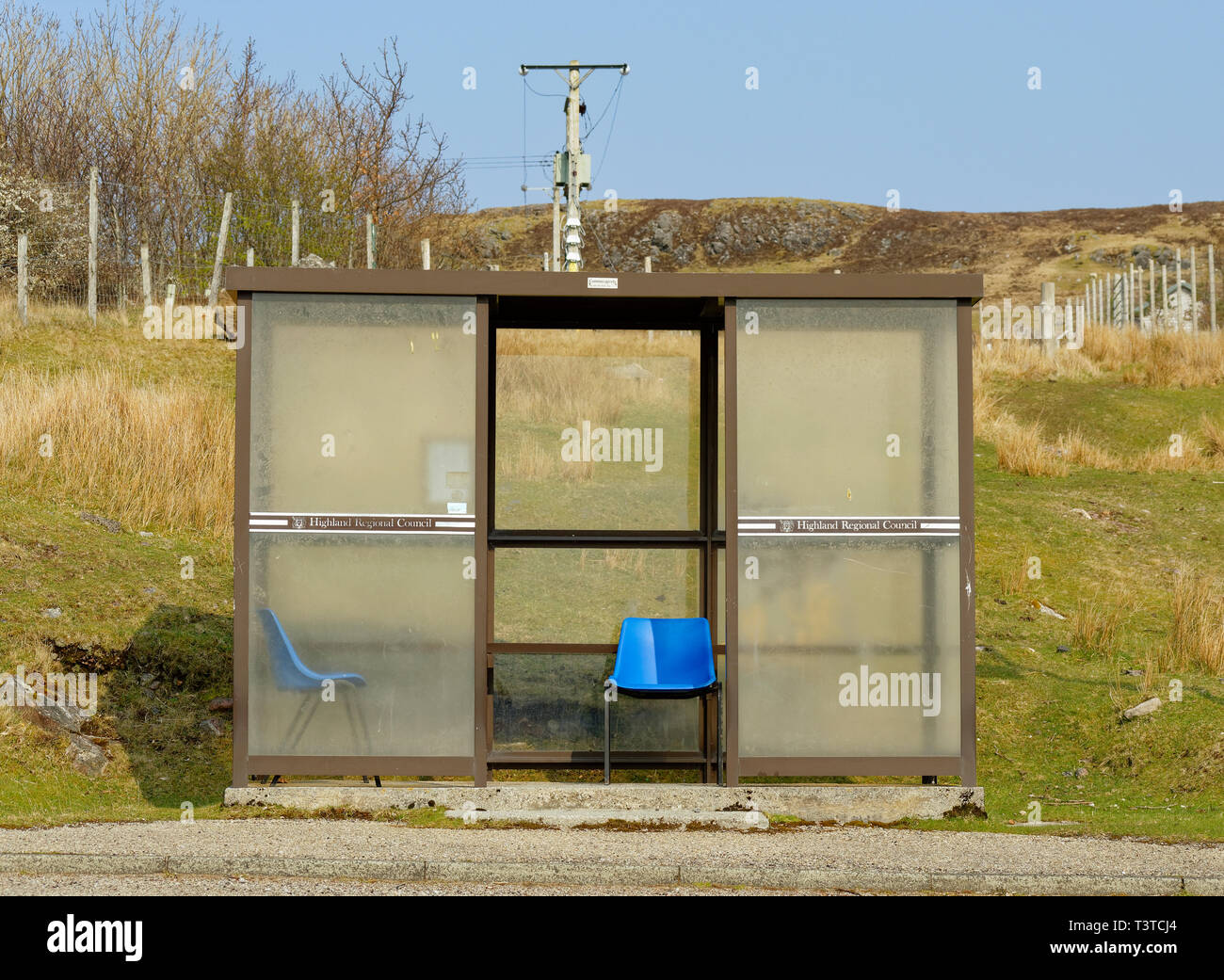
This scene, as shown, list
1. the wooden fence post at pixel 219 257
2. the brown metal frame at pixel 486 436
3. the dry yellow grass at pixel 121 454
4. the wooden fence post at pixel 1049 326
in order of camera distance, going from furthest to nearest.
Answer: the wooden fence post at pixel 1049 326
the wooden fence post at pixel 219 257
the dry yellow grass at pixel 121 454
the brown metal frame at pixel 486 436

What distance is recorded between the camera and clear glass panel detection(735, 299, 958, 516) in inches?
329

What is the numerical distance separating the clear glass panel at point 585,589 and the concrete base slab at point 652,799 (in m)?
1.69

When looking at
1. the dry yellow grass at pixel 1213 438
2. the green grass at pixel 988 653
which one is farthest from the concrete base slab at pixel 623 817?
the dry yellow grass at pixel 1213 438

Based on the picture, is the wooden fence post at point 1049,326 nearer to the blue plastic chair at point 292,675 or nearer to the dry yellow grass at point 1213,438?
the dry yellow grass at point 1213,438

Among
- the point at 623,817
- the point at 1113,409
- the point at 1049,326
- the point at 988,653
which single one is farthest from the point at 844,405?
the point at 1049,326

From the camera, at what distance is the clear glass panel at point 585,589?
9750 millimetres

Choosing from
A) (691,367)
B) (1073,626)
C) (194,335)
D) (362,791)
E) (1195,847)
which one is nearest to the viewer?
(1195,847)

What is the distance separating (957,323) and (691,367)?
2.18 meters

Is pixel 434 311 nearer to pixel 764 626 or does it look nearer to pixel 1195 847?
pixel 764 626

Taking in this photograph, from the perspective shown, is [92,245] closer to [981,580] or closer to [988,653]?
[981,580]

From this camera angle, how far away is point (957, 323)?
8.39 meters

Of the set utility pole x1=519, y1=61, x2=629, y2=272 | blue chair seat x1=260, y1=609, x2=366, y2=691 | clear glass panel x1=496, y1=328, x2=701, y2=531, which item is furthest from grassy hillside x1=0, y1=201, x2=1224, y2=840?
utility pole x1=519, y1=61, x2=629, y2=272

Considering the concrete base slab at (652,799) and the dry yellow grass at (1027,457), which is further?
the dry yellow grass at (1027,457)
